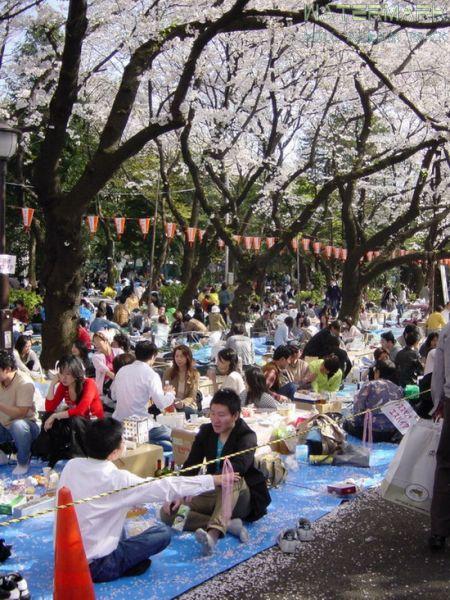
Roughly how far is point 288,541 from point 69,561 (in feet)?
5.68

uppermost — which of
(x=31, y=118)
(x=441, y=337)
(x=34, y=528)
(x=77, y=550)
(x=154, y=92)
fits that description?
(x=154, y=92)

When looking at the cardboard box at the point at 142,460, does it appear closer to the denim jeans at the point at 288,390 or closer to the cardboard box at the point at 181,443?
the cardboard box at the point at 181,443

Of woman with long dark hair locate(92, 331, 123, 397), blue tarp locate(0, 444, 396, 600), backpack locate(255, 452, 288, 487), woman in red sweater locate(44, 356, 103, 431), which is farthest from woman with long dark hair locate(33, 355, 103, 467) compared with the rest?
woman with long dark hair locate(92, 331, 123, 397)

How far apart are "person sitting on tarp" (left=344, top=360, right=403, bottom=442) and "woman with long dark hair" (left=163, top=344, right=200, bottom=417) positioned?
6.10 ft

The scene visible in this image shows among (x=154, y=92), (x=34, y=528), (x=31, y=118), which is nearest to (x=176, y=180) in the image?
(x=154, y=92)

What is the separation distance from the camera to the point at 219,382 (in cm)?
850

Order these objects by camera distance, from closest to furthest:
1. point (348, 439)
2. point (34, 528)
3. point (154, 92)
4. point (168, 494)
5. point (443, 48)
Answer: point (168, 494), point (34, 528), point (348, 439), point (443, 48), point (154, 92)

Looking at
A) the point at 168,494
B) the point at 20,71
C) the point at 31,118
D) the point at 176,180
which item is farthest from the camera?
the point at 176,180

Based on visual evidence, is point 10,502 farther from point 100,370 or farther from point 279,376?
point 279,376

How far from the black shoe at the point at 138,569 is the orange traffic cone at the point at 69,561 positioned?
0.67 metres

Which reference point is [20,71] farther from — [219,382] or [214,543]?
[214,543]

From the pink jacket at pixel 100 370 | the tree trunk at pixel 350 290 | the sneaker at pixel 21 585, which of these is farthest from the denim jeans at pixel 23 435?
the tree trunk at pixel 350 290

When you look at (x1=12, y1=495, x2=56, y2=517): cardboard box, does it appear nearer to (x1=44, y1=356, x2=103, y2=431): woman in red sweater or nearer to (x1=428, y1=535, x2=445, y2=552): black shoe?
(x1=44, y1=356, x2=103, y2=431): woman in red sweater

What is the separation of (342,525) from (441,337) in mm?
1657
